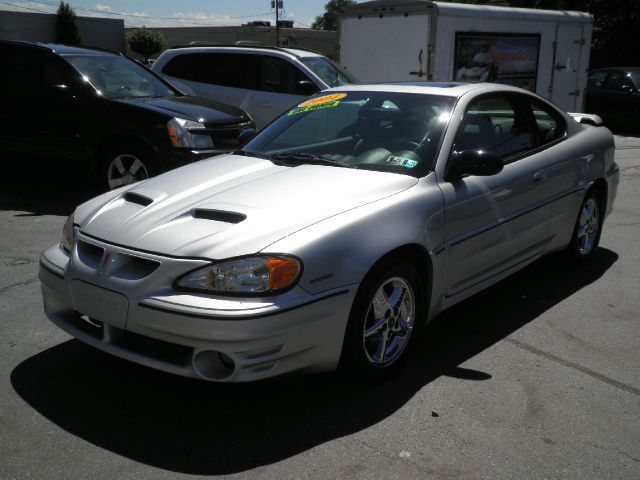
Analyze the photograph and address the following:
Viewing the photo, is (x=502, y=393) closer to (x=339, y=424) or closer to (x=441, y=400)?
(x=441, y=400)

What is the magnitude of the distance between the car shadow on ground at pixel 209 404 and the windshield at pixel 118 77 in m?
4.71

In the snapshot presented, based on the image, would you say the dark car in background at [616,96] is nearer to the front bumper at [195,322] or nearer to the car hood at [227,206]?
the car hood at [227,206]

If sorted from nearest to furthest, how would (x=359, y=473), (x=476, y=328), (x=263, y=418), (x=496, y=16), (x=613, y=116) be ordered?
(x=359, y=473) < (x=263, y=418) < (x=476, y=328) < (x=496, y=16) < (x=613, y=116)

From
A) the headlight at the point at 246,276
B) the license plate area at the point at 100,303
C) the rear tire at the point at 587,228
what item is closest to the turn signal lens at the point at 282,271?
the headlight at the point at 246,276

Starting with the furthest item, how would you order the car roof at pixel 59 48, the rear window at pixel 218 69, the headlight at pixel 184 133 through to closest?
the rear window at pixel 218 69
the car roof at pixel 59 48
the headlight at pixel 184 133

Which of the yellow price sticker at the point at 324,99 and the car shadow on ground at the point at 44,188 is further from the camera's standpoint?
the car shadow on ground at the point at 44,188

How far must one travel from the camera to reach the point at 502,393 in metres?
3.67

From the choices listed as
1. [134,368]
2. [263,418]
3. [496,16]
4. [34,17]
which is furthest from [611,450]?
[34,17]

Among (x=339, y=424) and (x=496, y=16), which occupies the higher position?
(x=496, y=16)

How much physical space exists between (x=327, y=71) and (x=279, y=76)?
70 centimetres

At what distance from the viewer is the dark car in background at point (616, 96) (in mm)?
15852

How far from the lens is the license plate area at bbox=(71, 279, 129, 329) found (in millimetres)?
3246

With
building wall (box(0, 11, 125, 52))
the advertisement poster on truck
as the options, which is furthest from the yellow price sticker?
building wall (box(0, 11, 125, 52))

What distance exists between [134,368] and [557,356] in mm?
2377
